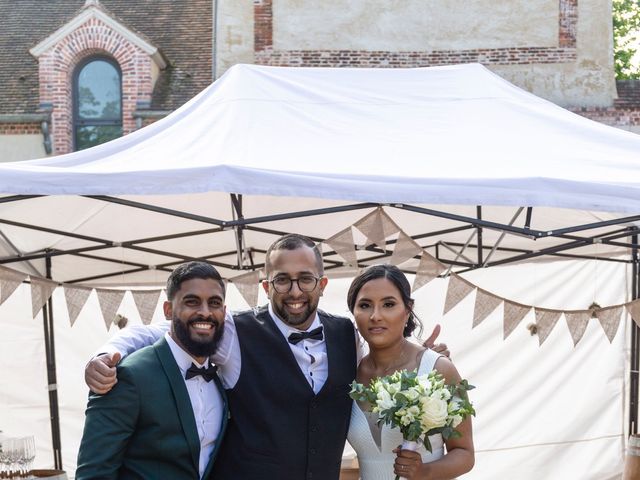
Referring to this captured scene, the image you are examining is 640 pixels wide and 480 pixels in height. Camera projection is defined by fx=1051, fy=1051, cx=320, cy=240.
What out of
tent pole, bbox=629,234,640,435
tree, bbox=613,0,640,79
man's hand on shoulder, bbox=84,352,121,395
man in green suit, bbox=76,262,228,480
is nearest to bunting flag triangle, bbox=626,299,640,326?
tent pole, bbox=629,234,640,435

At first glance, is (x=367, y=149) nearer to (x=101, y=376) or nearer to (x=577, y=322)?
(x=577, y=322)

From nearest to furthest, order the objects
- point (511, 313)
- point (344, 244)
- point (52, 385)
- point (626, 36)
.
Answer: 1. point (344, 244)
2. point (511, 313)
3. point (52, 385)
4. point (626, 36)

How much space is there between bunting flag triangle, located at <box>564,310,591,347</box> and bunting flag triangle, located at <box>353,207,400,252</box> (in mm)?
2606

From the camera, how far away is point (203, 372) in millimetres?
3508

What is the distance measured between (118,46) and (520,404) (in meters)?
9.71

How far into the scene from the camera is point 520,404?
10.2 metres

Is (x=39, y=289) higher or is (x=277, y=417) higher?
(x=39, y=289)

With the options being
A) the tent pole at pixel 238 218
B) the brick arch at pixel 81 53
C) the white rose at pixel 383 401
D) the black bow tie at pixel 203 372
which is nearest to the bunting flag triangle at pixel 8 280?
the tent pole at pixel 238 218

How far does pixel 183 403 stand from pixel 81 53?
14603mm

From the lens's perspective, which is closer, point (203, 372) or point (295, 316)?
point (203, 372)

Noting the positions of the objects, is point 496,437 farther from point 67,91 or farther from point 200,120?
point 67,91

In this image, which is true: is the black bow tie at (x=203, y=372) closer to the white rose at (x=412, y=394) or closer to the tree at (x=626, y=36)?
the white rose at (x=412, y=394)

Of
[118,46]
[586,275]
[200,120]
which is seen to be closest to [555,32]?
[586,275]

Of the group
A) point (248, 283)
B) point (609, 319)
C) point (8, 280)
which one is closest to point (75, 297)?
point (8, 280)
